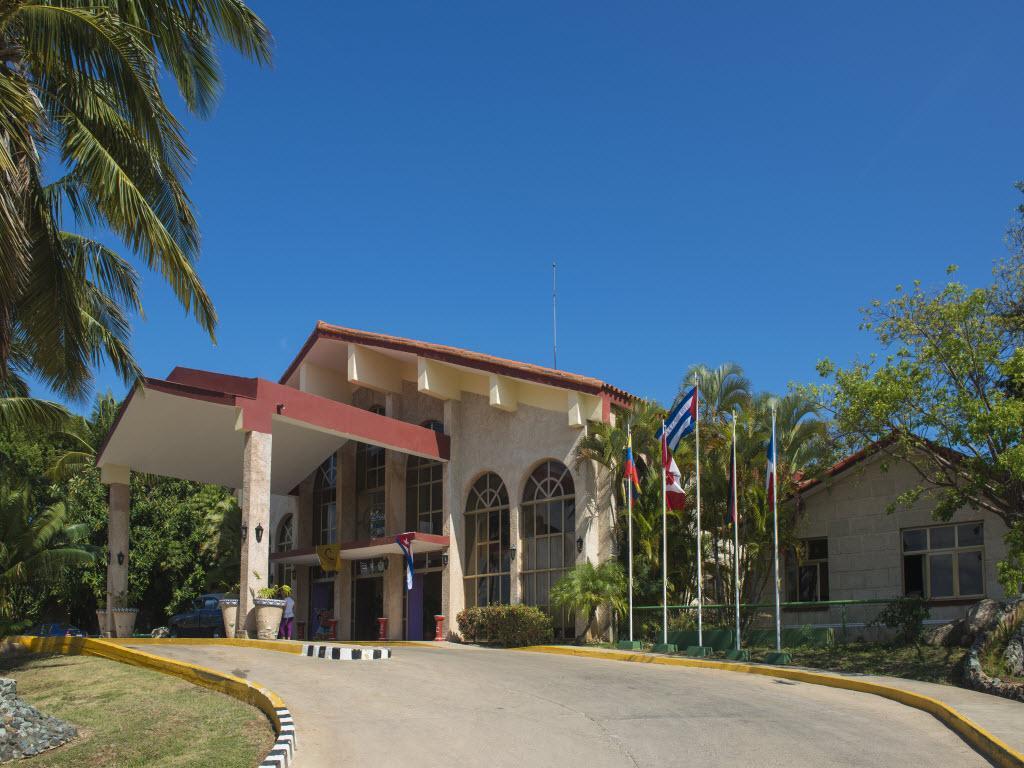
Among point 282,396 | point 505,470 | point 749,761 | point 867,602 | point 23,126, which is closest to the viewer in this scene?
point 749,761

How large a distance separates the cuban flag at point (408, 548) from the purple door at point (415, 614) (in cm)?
155

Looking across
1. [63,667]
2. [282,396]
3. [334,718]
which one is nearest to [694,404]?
[282,396]

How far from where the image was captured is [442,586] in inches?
1128

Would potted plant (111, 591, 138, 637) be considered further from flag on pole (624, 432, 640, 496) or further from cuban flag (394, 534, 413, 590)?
flag on pole (624, 432, 640, 496)

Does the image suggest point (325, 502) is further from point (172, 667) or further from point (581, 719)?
point (581, 719)

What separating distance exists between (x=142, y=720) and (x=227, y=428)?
14.6 metres

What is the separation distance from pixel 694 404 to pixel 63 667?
13.2 meters

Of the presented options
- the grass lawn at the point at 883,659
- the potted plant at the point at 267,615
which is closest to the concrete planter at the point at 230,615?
the potted plant at the point at 267,615

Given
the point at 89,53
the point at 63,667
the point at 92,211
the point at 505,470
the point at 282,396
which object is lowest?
the point at 63,667

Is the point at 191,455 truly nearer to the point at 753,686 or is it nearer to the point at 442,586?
the point at 442,586

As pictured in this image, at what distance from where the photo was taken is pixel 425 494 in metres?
30.6

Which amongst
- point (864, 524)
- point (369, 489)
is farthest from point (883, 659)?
point (369, 489)

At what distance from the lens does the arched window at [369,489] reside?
3192 centimetres

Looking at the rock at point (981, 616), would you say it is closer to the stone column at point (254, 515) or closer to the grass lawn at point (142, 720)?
the grass lawn at point (142, 720)
